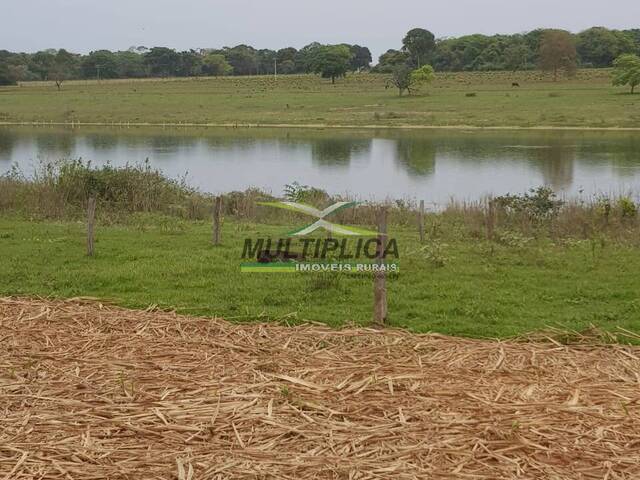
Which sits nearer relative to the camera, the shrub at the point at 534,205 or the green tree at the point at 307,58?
the shrub at the point at 534,205

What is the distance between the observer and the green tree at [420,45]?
94188mm

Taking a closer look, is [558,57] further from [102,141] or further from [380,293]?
[380,293]

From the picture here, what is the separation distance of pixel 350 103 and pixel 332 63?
916 inches

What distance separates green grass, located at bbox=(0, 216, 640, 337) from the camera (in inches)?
291

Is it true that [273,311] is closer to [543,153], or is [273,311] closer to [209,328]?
[209,328]

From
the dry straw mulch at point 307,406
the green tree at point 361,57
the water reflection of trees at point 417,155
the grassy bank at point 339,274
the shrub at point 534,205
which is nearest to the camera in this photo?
the dry straw mulch at point 307,406

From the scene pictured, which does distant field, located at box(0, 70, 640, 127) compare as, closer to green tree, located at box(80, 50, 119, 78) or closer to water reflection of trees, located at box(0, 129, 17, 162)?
water reflection of trees, located at box(0, 129, 17, 162)

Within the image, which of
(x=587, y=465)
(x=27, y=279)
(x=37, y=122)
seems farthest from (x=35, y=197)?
(x=37, y=122)

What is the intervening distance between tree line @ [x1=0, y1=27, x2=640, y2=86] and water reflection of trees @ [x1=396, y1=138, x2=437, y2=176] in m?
39.8

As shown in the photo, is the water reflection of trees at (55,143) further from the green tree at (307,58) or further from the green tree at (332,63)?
the green tree at (307,58)

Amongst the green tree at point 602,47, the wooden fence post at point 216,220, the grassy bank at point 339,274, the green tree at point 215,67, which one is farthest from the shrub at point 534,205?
the green tree at point 215,67

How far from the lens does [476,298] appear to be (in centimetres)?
819

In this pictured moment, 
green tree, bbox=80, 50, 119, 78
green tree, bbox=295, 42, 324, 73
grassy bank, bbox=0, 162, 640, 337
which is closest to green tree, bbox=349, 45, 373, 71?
green tree, bbox=295, 42, 324, 73

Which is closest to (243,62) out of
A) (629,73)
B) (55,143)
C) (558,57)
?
(558,57)
